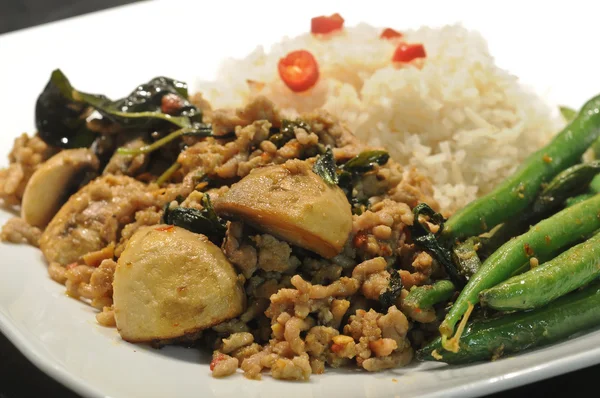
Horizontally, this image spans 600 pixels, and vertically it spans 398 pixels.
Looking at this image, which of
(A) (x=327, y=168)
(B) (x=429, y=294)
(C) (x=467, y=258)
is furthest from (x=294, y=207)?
(C) (x=467, y=258)

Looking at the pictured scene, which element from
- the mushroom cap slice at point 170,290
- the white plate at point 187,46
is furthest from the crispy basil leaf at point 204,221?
the white plate at point 187,46

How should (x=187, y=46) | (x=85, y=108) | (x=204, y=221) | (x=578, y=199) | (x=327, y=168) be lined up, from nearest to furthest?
(x=204, y=221) < (x=327, y=168) < (x=578, y=199) < (x=85, y=108) < (x=187, y=46)

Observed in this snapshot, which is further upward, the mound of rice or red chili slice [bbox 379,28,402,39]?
red chili slice [bbox 379,28,402,39]

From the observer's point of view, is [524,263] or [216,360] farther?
[524,263]

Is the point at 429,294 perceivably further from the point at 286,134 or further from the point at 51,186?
the point at 51,186

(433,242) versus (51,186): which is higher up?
(433,242)

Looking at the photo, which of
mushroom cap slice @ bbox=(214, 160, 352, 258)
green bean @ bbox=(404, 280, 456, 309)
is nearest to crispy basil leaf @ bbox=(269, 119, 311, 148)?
mushroom cap slice @ bbox=(214, 160, 352, 258)

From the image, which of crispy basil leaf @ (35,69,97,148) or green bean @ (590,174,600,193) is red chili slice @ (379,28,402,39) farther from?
crispy basil leaf @ (35,69,97,148)

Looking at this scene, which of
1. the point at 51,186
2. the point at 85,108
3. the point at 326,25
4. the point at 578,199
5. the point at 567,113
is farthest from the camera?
the point at 326,25
